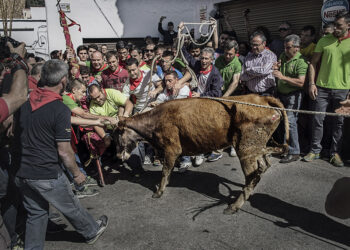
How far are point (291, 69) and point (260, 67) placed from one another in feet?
1.87

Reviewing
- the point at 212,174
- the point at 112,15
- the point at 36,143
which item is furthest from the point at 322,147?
the point at 112,15

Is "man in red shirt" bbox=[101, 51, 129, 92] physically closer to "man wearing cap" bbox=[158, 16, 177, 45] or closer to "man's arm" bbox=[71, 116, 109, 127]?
"man's arm" bbox=[71, 116, 109, 127]

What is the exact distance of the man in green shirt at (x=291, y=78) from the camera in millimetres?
5676

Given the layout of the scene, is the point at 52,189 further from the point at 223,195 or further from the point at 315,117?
the point at 315,117

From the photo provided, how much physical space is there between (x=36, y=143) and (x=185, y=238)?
2124mm

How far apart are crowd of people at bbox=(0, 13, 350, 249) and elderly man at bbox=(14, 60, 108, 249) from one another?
1 cm

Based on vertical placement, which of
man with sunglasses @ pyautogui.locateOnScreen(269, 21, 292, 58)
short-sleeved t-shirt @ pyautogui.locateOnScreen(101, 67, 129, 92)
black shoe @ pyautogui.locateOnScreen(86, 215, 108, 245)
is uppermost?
man with sunglasses @ pyautogui.locateOnScreen(269, 21, 292, 58)

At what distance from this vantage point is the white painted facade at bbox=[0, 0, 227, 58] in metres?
13.3

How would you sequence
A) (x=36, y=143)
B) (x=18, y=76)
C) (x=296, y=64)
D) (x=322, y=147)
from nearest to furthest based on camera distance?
(x=18, y=76), (x=36, y=143), (x=296, y=64), (x=322, y=147)

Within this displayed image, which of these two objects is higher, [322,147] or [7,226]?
[322,147]

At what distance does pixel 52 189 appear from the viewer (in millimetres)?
3318

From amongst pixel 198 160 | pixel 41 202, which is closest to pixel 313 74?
pixel 198 160

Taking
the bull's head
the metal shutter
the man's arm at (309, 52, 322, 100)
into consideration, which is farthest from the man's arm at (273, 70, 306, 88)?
the metal shutter

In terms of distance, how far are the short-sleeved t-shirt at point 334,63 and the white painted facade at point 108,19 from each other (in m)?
8.44
